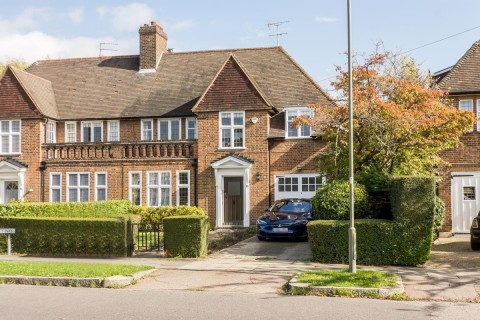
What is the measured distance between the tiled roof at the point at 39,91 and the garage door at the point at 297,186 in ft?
41.8

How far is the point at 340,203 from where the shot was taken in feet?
51.9

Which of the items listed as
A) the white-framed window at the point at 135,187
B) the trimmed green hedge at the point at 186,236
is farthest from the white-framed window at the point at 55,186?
the trimmed green hedge at the point at 186,236

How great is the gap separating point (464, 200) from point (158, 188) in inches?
551

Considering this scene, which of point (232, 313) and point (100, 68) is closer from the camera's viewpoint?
point (232, 313)

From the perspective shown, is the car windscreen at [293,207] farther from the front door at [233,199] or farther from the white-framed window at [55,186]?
the white-framed window at [55,186]

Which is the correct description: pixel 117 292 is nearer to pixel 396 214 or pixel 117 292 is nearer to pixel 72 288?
pixel 72 288

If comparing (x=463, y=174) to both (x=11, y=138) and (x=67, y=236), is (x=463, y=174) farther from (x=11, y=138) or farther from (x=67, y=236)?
(x=11, y=138)

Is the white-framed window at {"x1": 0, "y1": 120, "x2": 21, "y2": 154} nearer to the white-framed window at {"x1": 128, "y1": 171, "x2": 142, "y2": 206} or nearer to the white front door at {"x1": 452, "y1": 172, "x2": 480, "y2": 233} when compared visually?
the white-framed window at {"x1": 128, "y1": 171, "x2": 142, "y2": 206}

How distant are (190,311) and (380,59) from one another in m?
12.4

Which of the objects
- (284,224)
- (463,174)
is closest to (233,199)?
(284,224)

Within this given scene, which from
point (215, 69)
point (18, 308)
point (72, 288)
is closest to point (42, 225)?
point (72, 288)

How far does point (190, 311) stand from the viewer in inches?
375

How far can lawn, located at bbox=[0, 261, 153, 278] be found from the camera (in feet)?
42.1

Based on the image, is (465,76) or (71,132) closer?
(465,76)
